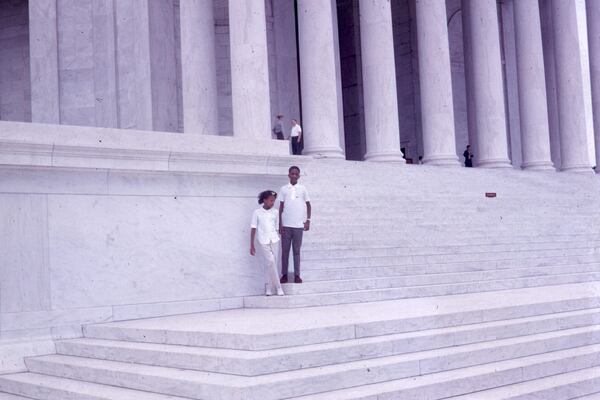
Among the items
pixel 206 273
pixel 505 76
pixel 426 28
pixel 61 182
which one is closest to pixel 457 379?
pixel 206 273

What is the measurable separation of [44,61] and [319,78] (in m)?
15.3

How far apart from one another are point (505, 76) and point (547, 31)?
26.9ft

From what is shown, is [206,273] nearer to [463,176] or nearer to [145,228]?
[145,228]

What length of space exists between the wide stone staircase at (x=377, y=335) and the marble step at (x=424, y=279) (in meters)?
0.04

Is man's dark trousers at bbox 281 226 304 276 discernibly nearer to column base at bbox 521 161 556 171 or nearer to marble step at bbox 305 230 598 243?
Result: marble step at bbox 305 230 598 243

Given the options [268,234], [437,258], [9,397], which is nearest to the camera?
[9,397]

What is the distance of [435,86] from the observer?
4328cm

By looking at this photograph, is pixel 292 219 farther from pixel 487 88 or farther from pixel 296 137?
pixel 487 88

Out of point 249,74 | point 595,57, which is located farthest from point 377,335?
point 595,57

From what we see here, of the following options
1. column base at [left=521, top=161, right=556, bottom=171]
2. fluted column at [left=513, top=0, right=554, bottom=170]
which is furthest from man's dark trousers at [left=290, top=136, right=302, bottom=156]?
fluted column at [left=513, top=0, right=554, bottom=170]

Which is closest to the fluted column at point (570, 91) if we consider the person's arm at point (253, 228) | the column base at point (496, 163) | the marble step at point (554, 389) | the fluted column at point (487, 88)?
the fluted column at point (487, 88)

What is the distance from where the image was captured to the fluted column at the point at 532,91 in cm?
4891

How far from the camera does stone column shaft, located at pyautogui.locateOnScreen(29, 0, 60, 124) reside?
139 feet

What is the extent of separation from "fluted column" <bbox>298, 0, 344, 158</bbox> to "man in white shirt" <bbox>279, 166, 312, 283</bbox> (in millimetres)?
17097
